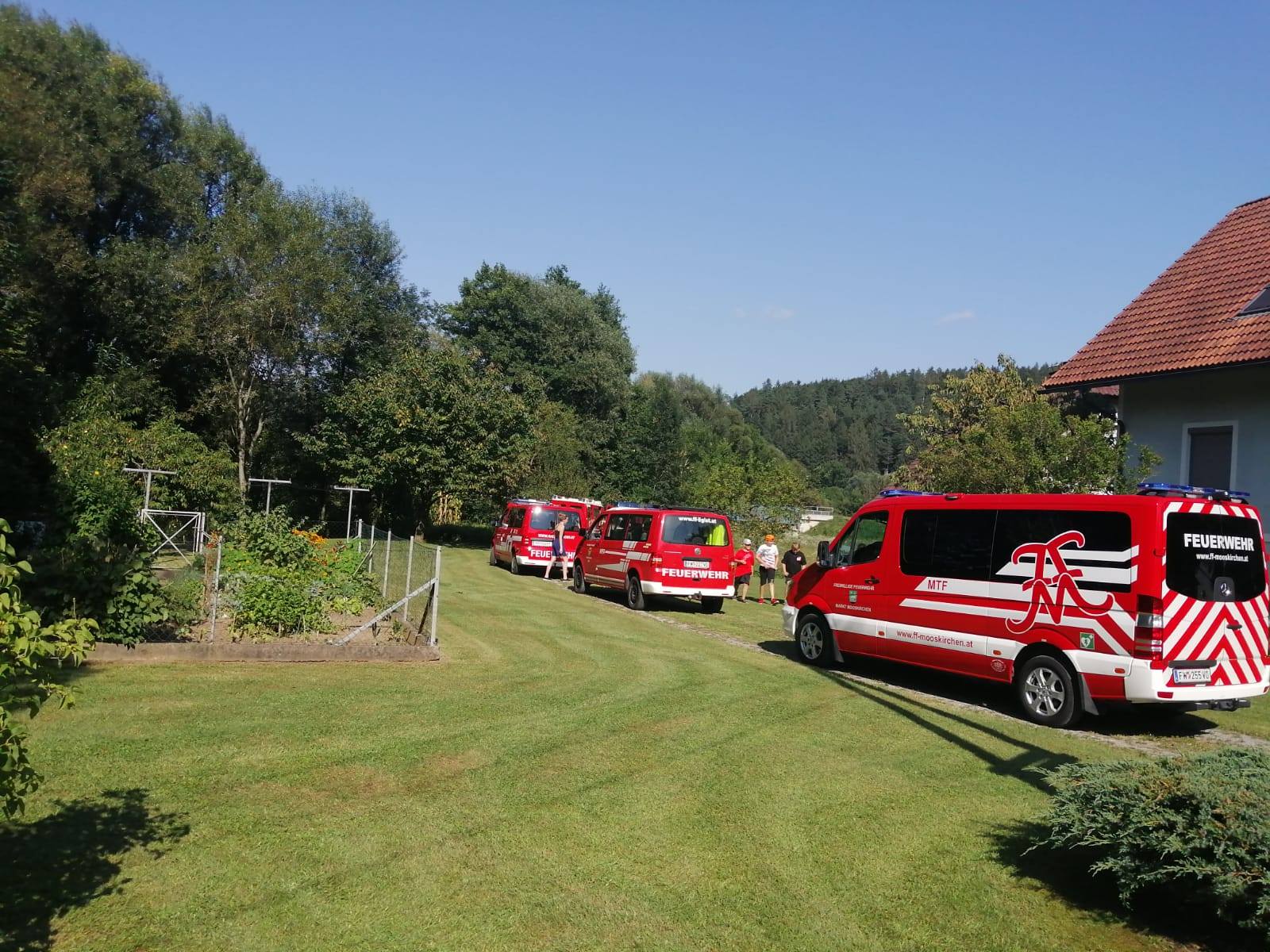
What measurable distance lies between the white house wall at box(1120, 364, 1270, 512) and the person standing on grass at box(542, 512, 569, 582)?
13.5 metres

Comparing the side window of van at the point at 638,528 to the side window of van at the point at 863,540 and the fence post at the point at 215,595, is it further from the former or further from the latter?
the fence post at the point at 215,595

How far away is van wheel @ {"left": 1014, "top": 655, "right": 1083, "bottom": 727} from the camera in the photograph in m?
9.52

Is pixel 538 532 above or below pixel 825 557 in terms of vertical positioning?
below

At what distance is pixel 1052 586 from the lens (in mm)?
9789

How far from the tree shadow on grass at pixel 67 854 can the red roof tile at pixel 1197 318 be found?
16083 mm

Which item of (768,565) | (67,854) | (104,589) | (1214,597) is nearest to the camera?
(67,854)

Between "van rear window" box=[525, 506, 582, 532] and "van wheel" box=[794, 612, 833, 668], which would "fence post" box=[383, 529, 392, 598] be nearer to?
"van wheel" box=[794, 612, 833, 668]

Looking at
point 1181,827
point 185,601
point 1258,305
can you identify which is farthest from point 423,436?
point 1181,827

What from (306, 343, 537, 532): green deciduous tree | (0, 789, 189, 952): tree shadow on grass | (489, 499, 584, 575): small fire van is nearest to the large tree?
(306, 343, 537, 532): green deciduous tree

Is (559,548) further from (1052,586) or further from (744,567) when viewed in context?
(1052,586)

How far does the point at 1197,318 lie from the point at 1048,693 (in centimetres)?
1052

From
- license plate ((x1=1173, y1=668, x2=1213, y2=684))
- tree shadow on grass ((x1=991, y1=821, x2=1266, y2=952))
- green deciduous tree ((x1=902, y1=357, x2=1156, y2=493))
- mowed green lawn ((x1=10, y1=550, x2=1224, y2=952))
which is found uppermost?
green deciduous tree ((x1=902, y1=357, x2=1156, y2=493))

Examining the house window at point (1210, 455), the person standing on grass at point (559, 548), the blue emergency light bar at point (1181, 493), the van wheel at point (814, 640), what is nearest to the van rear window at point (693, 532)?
the van wheel at point (814, 640)

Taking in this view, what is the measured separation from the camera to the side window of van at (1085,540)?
→ 9.23m
